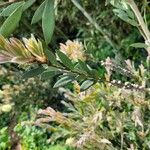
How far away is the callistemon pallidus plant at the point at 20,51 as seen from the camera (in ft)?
3.03

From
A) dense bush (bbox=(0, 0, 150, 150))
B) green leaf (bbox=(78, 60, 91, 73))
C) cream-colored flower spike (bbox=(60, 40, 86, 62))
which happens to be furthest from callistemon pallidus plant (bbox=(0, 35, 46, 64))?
cream-colored flower spike (bbox=(60, 40, 86, 62))

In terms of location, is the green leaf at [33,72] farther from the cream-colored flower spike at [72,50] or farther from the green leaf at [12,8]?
the cream-colored flower spike at [72,50]

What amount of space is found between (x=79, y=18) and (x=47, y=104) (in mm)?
1002

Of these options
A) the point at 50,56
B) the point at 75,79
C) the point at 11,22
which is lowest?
the point at 75,79

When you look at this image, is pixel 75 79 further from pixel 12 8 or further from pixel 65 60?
pixel 12 8

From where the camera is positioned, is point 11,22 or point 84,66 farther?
point 84,66

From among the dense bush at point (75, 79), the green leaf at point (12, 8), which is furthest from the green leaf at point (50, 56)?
the green leaf at point (12, 8)

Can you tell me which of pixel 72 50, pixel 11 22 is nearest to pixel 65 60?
pixel 11 22

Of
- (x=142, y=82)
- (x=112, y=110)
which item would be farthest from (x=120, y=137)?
(x=142, y=82)

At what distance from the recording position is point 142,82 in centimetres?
177

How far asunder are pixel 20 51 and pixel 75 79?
0.18 metres

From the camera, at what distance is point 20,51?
3.05 ft

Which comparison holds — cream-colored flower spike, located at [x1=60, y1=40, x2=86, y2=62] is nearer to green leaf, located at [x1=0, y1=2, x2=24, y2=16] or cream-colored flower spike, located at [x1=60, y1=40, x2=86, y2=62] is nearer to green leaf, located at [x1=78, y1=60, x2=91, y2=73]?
green leaf, located at [x1=78, y1=60, x2=91, y2=73]

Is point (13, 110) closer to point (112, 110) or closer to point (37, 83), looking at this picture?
point (37, 83)
